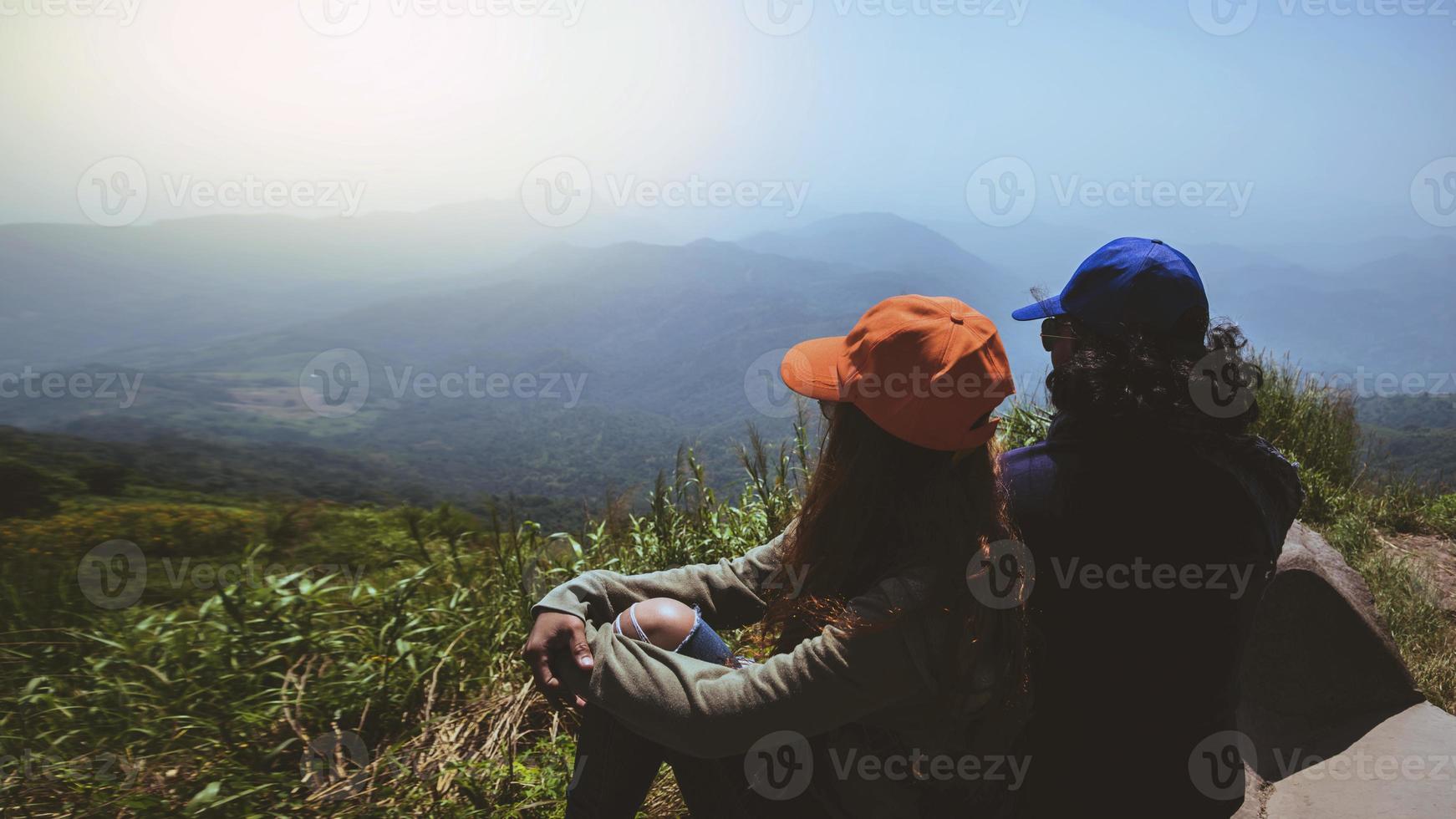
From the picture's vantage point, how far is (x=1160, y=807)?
1403 millimetres

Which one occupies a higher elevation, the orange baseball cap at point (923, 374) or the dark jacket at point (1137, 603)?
the orange baseball cap at point (923, 374)

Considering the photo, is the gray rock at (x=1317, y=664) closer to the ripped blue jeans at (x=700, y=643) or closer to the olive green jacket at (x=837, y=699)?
the olive green jacket at (x=837, y=699)

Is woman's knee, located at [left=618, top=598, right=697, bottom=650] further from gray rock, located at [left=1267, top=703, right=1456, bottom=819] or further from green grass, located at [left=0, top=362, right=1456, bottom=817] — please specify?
gray rock, located at [left=1267, top=703, right=1456, bottom=819]

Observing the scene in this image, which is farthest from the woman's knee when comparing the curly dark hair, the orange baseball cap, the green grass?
the green grass

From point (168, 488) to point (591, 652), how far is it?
455 centimetres

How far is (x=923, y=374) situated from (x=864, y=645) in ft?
1.49

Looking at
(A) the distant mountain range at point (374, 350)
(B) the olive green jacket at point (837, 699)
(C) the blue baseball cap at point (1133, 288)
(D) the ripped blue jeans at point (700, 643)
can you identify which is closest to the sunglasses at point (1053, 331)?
(C) the blue baseball cap at point (1133, 288)

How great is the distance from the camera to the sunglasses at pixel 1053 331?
1.87 m

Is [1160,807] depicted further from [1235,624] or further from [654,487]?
[654,487]

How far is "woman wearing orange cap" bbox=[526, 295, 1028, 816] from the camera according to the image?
121cm

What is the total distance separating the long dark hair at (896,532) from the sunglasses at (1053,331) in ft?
2.07

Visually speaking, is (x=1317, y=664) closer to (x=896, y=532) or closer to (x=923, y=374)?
(x=896, y=532)

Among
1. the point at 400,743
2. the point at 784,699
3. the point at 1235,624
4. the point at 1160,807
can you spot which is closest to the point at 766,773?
the point at 784,699

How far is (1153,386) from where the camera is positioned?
56.1 inches
